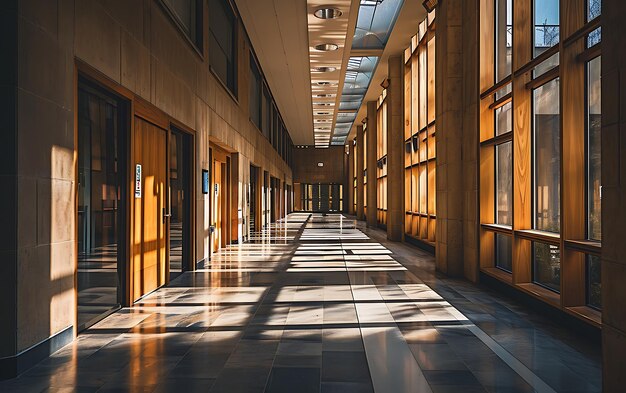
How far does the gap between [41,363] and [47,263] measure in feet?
2.41

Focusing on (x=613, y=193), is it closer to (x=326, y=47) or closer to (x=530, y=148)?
(x=530, y=148)

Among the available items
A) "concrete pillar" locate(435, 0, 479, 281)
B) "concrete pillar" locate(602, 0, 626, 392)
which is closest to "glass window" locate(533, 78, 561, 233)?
"concrete pillar" locate(435, 0, 479, 281)

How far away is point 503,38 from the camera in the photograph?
22.7ft

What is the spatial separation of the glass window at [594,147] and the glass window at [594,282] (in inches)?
8.5

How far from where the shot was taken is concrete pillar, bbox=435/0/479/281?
7.57 m

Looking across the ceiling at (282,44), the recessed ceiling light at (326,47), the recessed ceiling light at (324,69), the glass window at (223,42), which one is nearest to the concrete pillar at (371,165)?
the ceiling at (282,44)

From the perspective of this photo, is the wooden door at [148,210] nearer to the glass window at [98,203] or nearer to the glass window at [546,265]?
the glass window at [98,203]

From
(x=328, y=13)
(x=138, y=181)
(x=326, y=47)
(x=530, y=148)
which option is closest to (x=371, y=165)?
(x=326, y=47)

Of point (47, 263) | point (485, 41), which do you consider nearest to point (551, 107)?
point (485, 41)

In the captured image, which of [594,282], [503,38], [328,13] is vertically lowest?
[594,282]

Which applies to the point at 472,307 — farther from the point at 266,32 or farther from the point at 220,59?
the point at 266,32

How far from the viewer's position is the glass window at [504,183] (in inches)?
268

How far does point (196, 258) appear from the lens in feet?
28.9

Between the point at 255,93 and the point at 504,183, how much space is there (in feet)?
37.0
